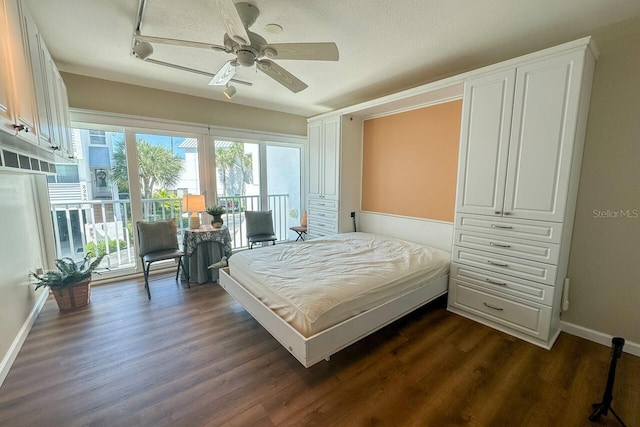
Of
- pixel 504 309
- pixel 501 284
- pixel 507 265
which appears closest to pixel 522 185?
pixel 507 265

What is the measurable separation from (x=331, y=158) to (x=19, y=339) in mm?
3765

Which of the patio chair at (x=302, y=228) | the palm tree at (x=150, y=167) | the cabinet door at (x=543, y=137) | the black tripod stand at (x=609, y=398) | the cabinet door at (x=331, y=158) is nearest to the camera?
the black tripod stand at (x=609, y=398)

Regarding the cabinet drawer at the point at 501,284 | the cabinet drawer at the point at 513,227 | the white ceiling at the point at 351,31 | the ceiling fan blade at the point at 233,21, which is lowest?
the cabinet drawer at the point at 501,284

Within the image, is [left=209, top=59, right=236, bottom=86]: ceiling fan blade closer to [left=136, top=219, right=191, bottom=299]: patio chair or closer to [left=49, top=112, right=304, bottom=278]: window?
[left=49, top=112, right=304, bottom=278]: window

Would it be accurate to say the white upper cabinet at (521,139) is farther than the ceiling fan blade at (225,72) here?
No

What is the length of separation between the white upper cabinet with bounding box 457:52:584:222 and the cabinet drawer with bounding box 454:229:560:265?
0.22m

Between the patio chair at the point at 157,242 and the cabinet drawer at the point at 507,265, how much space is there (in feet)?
10.5

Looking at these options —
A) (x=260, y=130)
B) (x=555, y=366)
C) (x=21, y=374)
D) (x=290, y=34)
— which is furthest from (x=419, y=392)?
(x=260, y=130)

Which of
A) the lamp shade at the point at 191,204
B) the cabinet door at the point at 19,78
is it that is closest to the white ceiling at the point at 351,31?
the cabinet door at the point at 19,78

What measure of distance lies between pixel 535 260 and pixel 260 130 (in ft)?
13.0

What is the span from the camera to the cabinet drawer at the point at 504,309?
218 cm

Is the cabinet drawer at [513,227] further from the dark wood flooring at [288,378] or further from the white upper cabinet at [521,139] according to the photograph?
the dark wood flooring at [288,378]

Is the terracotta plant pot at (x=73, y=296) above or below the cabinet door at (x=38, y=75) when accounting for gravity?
below

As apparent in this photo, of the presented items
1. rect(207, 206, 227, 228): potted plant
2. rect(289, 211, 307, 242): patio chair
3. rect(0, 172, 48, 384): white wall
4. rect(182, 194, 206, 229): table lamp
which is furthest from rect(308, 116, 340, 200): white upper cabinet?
rect(0, 172, 48, 384): white wall
